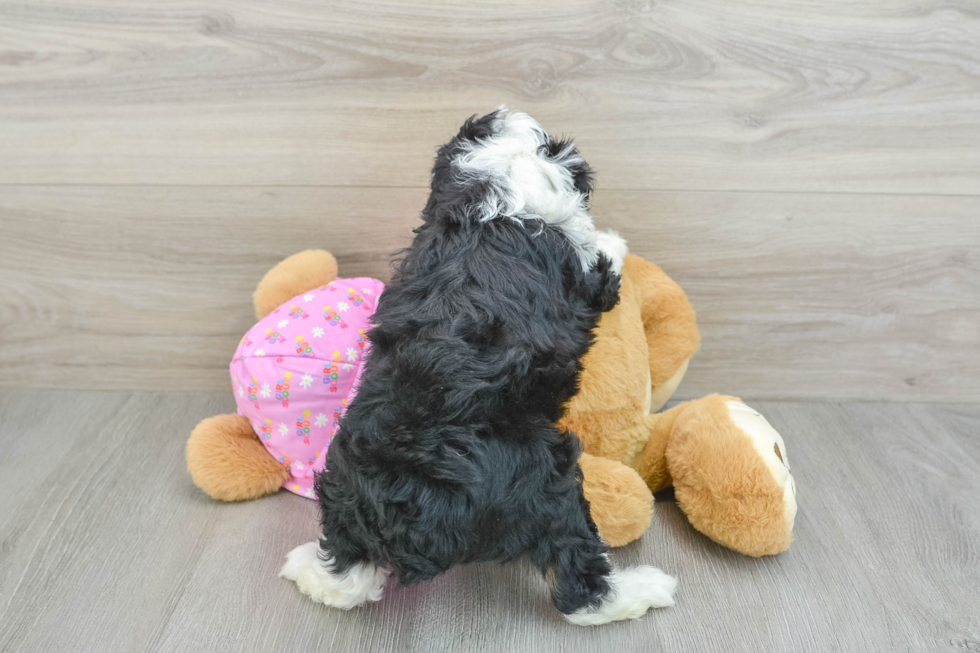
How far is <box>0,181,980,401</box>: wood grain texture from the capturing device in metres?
1.14

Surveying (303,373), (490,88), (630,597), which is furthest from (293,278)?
(630,597)

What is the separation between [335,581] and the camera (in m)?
0.79

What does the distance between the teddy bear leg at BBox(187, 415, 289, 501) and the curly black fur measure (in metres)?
0.26

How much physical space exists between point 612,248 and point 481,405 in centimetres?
32

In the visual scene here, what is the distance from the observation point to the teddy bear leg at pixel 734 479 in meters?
0.86

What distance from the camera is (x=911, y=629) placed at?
2.63ft

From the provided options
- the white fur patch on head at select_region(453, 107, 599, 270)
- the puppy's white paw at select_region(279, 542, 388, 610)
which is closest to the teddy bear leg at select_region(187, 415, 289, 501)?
the puppy's white paw at select_region(279, 542, 388, 610)

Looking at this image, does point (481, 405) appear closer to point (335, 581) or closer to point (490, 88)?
point (335, 581)

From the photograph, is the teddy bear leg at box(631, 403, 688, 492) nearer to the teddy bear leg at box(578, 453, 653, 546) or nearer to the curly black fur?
the teddy bear leg at box(578, 453, 653, 546)

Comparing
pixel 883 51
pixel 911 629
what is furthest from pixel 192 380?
pixel 883 51

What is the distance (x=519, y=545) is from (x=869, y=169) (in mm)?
871

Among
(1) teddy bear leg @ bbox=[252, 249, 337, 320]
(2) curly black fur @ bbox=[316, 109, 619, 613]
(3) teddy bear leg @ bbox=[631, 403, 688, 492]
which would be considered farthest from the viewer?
(1) teddy bear leg @ bbox=[252, 249, 337, 320]

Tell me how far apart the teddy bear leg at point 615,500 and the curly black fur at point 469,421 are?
0.27 ft

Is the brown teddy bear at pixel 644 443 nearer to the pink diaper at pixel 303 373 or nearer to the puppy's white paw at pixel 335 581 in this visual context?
the pink diaper at pixel 303 373
